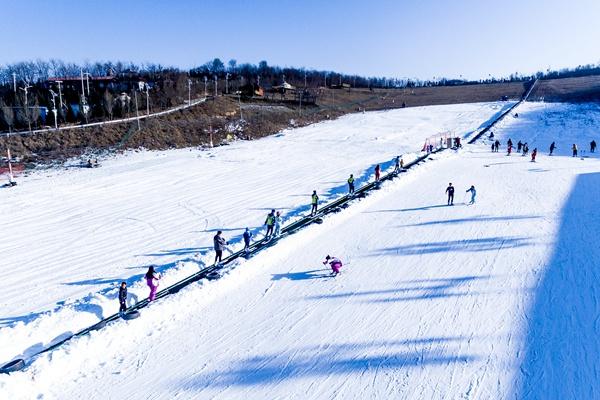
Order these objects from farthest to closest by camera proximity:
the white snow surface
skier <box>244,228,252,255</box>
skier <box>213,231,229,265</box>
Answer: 1. skier <box>244,228,252,255</box>
2. skier <box>213,231,229,265</box>
3. the white snow surface

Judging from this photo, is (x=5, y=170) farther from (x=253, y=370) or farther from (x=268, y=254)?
(x=253, y=370)

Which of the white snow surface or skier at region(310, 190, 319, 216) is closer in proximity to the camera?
the white snow surface

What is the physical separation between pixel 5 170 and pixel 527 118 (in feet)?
196

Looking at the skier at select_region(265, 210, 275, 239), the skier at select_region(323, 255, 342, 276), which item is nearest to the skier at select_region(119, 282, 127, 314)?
the skier at select_region(323, 255, 342, 276)

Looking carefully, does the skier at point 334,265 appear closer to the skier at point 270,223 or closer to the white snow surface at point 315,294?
the white snow surface at point 315,294

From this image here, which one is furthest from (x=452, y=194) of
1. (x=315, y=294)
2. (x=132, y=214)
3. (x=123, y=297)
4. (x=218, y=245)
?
(x=123, y=297)

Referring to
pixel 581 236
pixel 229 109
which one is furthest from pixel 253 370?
pixel 229 109

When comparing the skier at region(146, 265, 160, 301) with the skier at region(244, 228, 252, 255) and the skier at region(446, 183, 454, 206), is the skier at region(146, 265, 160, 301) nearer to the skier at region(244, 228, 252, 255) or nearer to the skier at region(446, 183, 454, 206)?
the skier at region(244, 228, 252, 255)

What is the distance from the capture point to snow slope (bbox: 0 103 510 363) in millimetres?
Result: 12539

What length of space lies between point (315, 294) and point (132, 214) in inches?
500

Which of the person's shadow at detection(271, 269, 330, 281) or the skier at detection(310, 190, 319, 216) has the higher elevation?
the skier at detection(310, 190, 319, 216)

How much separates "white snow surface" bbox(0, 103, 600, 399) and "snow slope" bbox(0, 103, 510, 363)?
11 cm

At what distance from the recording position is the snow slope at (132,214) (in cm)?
1254

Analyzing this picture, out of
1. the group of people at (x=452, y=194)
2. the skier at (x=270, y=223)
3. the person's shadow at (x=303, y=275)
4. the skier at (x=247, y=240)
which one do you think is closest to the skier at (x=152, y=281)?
A: the person's shadow at (x=303, y=275)
